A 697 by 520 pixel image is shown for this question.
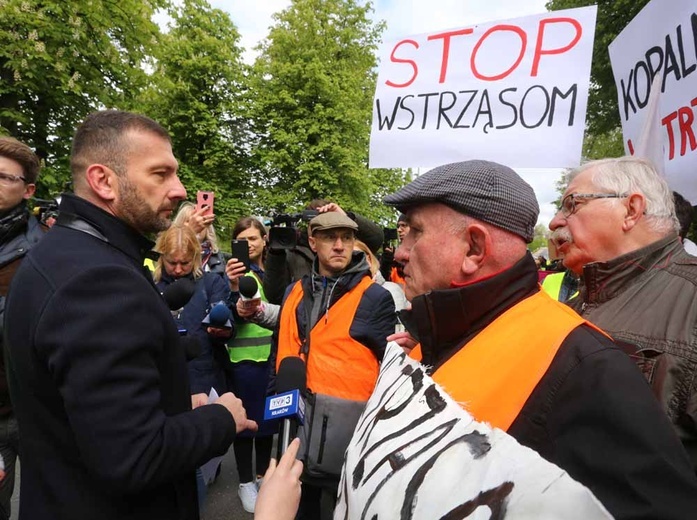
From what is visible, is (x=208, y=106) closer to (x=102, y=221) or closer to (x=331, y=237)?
(x=331, y=237)

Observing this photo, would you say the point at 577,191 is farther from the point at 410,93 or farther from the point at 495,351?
the point at 410,93

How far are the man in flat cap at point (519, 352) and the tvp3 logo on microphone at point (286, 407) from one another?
490mm

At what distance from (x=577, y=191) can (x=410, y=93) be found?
163 centimetres

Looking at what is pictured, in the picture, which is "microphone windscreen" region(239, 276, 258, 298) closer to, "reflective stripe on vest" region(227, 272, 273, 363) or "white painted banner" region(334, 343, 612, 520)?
"reflective stripe on vest" region(227, 272, 273, 363)


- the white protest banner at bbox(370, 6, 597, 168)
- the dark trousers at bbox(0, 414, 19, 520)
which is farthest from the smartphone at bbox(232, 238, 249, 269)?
the dark trousers at bbox(0, 414, 19, 520)

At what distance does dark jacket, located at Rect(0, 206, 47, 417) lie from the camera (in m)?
2.23

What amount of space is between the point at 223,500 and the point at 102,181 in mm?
3067

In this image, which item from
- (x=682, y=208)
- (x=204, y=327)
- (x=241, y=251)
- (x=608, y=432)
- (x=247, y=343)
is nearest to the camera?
(x=608, y=432)

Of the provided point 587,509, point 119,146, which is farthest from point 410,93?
point 587,509

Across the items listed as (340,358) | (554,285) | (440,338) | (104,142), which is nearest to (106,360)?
(104,142)

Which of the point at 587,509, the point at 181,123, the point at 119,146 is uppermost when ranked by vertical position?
the point at 181,123

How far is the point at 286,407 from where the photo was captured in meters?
1.55

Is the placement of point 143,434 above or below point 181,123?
below

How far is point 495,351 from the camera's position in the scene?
1.01m
